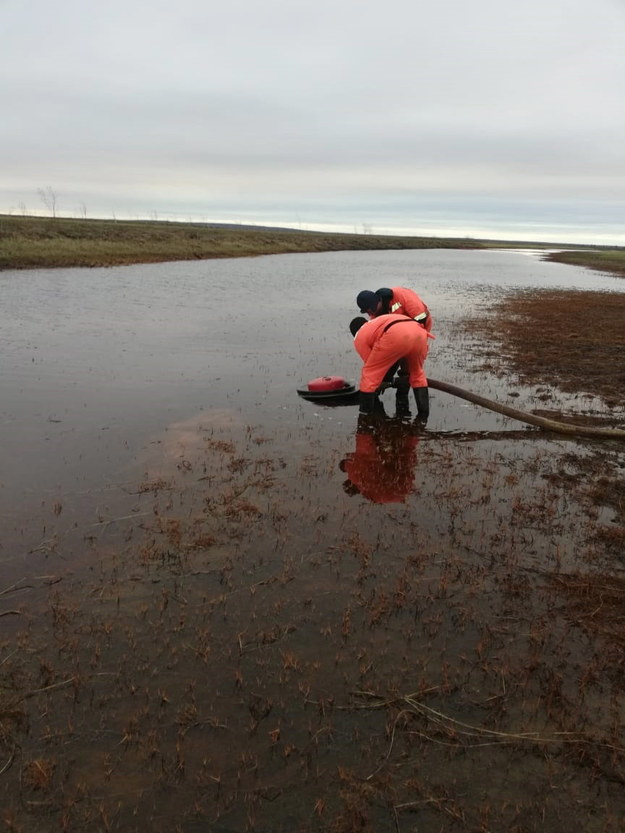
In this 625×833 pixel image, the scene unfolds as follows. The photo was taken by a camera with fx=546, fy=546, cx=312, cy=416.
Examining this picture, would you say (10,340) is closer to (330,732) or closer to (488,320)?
(330,732)

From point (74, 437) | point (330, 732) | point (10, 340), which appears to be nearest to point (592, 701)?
point (330, 732)

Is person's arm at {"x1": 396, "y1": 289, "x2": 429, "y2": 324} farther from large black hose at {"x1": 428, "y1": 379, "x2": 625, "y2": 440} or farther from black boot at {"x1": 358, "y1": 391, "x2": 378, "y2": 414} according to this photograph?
large black hose at {"x1": 428, "y1": 379, "x2": 625, "y2": 440}

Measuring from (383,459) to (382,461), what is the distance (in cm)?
9

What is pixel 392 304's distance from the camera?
33.3 ft

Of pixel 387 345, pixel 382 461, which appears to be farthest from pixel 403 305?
pixel 382 461

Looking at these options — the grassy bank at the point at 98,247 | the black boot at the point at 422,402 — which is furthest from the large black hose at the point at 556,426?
the grassy bank at the point at 98,247

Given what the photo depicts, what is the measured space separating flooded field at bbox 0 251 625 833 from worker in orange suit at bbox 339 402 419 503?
0.18 ft

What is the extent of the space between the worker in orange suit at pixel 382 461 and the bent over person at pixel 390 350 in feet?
2.00

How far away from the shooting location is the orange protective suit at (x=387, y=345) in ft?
31.0

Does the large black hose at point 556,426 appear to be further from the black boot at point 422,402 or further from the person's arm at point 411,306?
the person's arm at point 411,306

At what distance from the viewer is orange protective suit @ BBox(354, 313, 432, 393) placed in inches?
372

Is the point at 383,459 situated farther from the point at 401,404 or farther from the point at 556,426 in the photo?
the point at 556,426

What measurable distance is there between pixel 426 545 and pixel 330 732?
255cm

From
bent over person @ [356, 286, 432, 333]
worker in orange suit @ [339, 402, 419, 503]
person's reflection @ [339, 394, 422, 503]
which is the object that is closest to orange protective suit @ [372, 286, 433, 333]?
bent over person @ [356, 286, 432, 333]
